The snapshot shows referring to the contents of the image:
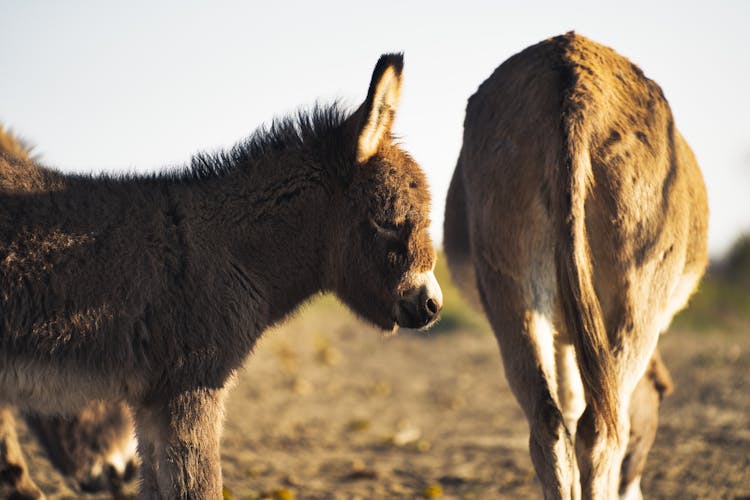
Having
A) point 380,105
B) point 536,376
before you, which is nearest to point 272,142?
point 380,105

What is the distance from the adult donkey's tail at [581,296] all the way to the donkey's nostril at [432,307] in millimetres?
578

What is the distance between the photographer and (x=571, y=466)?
12.4 feet

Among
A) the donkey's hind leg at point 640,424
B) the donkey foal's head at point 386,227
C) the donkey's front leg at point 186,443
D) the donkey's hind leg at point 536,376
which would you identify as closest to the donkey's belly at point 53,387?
the donkey's front leg at point 186,443

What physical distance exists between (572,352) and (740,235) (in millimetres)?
14478

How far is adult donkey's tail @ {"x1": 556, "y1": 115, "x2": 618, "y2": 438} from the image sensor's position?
373 cm

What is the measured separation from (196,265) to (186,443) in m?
0.72

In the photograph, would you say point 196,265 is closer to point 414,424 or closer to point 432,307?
point 432,307

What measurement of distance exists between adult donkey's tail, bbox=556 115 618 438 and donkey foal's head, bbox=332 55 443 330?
58 cm

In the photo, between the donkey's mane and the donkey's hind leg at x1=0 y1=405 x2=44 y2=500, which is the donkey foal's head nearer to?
the donkey's mane

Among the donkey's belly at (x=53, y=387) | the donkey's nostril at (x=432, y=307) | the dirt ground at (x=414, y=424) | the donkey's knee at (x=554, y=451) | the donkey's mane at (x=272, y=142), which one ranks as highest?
the donkey's mane at (x=272, y=142)

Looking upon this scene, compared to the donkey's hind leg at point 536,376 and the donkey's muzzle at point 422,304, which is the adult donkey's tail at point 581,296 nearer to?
the donkey's hind leg at point 536,376

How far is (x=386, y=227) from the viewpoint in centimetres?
368

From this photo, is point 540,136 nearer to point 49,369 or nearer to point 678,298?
point 678,298

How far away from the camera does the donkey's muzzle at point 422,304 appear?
12.0 ft
